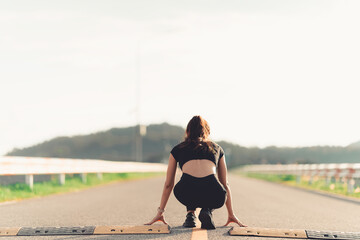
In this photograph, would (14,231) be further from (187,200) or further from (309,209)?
(309,209)

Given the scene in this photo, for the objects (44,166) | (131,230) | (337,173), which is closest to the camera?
(131,230)

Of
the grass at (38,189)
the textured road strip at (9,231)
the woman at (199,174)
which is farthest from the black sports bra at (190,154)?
the grass at (38,189)

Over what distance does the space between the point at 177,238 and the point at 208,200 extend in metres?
0.76

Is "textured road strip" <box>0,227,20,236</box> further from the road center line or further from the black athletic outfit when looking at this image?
the road center line

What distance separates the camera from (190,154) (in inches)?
262

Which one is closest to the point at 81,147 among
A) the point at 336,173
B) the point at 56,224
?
the point at 336,173

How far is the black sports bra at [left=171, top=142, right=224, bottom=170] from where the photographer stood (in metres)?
6.62

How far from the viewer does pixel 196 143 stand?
6.65m

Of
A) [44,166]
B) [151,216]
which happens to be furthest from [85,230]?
[44,166]

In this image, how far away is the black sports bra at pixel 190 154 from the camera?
6.62 m

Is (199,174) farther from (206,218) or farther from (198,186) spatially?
(206,218)

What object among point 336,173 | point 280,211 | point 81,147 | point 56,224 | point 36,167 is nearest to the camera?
point 56,224

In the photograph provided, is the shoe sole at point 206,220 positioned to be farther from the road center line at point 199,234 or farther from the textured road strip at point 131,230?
the textured road strip at point 131,230

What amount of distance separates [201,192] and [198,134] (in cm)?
76
